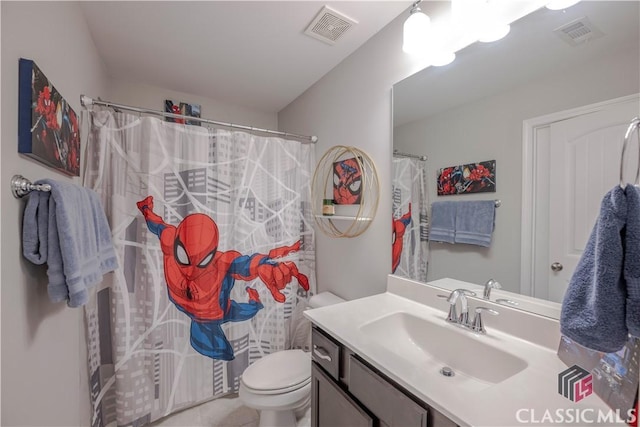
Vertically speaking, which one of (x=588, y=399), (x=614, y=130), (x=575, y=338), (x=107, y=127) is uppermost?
(x=107, y=127)

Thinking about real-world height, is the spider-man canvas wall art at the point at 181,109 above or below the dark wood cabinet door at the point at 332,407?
above

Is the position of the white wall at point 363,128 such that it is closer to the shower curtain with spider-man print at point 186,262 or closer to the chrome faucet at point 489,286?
the shower curtain with spider-man print at point 186,262

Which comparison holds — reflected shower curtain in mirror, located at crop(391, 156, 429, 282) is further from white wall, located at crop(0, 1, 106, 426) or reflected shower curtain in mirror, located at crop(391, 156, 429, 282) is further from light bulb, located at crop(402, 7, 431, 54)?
white wall, located at crop(0, 1, 106, 426)

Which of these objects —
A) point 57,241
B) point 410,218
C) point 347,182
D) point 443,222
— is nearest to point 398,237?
point 410,218

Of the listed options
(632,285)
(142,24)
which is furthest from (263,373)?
(142,24)

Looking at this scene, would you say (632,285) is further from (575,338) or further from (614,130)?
(614,130)

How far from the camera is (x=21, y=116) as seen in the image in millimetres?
779

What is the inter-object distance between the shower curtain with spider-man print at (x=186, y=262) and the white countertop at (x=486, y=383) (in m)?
0.83

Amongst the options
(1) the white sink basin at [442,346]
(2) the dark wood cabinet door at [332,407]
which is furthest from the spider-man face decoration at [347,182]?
(2) the dark wood cabinet door at [332,407]

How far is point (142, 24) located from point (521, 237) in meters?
2.15

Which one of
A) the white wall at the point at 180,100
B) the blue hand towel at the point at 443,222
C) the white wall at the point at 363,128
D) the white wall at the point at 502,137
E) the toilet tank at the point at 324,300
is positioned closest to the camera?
the white wall at the point at 502,137

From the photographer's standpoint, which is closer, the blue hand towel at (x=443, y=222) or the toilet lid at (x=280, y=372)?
the blue hand towel at (x=443, y=222)

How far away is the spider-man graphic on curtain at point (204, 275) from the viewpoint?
1594mm

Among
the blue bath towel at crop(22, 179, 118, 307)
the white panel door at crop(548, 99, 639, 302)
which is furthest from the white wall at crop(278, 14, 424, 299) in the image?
the blue bath towel at crop(22, 179, 118, 307)
